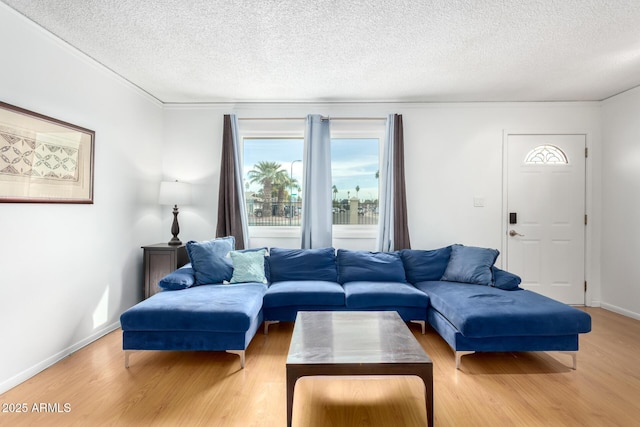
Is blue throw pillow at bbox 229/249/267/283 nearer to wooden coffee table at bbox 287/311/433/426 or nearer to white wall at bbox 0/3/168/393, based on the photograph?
wooden coffee table at bbox 287/311/433/426

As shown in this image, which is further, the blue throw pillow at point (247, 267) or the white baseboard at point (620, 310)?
the white baseboard at point (620, 310)

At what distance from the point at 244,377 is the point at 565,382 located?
233 cm

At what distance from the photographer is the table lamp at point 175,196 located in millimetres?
3914

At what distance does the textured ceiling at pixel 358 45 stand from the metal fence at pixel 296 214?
1.40 m

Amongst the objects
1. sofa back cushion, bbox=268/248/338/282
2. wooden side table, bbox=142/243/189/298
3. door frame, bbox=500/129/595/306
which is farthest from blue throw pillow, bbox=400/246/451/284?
wooden side table, bbox=142/243/189/298

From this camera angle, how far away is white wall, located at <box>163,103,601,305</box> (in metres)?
4.25

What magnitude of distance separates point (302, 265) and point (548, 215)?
322 cm

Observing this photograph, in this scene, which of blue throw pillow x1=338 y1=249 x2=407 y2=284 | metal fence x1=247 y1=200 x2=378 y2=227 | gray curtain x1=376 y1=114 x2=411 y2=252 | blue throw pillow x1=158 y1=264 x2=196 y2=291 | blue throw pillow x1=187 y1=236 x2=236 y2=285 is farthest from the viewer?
metal fence x1=247 y1=200 x2=378 y2=227

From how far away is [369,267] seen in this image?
371 centimetres

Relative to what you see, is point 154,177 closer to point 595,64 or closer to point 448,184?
point 448,184

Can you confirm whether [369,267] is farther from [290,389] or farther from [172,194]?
[172,194]

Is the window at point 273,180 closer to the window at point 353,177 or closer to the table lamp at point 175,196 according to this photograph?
the window at point 353,177

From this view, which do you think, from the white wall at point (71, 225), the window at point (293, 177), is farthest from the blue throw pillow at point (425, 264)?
the white wall at point (71, 225)

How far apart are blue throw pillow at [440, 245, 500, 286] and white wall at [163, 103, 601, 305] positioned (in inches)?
25.3
